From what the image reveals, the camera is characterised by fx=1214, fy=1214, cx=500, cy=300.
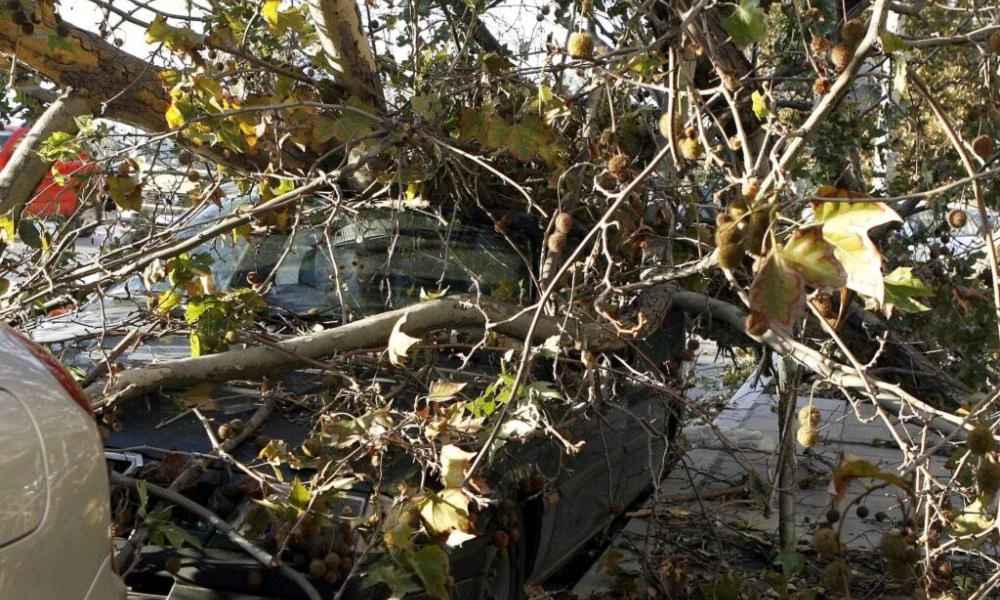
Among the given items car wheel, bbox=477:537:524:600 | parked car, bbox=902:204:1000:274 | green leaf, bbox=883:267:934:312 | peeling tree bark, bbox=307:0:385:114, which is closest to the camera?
green leaf, bbox=883:267:934:312

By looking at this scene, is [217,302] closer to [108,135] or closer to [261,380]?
[261,380]

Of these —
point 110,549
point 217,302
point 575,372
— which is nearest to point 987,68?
point 575,372

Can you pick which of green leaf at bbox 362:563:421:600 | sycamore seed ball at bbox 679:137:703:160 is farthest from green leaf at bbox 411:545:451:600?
sycamore seed ball at bbox 679:137:703:160

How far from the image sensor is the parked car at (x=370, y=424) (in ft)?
11.6

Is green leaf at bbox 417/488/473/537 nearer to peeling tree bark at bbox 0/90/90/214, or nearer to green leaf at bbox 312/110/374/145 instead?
green leaf at bbox 312/110/374/145

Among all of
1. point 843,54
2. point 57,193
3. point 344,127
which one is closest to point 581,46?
point 843,54

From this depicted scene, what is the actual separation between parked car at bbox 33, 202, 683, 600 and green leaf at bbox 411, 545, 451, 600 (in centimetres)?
15

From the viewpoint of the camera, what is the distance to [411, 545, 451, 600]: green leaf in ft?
11.4

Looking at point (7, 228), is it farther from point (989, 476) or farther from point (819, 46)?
point (989, 476)

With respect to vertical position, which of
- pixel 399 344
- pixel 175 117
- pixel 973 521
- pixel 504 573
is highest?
pixel 175 117

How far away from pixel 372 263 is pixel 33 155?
145cm

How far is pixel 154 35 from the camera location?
14.7 feet

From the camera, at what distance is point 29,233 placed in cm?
471

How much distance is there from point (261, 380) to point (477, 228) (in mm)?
1509
